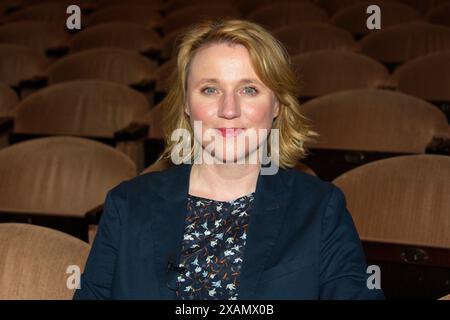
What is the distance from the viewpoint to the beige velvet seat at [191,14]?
4.47 metres

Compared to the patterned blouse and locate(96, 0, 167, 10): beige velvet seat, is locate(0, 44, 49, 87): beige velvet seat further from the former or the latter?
the patterned blouse

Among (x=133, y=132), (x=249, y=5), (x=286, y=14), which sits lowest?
(x=133, y=132)

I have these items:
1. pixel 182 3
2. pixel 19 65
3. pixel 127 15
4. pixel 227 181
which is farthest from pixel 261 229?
pixel 182 3

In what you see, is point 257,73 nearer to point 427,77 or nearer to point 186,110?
point 186,110

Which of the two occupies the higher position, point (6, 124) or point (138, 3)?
point (138, 3)

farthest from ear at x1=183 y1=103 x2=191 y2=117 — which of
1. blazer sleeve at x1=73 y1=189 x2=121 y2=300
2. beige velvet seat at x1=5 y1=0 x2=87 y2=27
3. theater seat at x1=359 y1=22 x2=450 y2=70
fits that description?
beige velvet seat at x1=5 y1=0 x2=87 y2=27

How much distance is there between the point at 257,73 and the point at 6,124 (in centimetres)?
173

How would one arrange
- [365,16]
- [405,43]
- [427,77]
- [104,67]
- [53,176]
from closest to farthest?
[53,176] < [427,77] < [104,67] < [405,43] < [365,16]

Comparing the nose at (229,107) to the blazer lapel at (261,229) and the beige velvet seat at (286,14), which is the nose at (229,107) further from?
the beige velvet seat at (286,14)

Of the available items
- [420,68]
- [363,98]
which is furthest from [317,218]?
[420,68]

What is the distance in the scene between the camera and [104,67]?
3629 millimetres

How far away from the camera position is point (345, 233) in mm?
1361

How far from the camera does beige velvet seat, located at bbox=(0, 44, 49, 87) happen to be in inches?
153

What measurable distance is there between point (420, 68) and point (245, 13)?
1.90 metres
